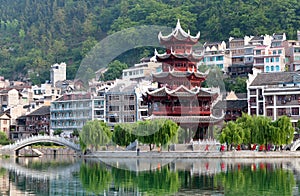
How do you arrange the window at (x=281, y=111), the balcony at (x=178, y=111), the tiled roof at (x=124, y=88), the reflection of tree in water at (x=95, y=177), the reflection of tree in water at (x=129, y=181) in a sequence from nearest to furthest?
→ the reflection of tree in water at (x=129, y=181) < the reflection of tree in water at (x=95, y=177) < the balcony at (x=178, y=111) < the window at (x=281, y=111) < the tiled roof at (x=124, y=88)

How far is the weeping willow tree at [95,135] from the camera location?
7231 cm

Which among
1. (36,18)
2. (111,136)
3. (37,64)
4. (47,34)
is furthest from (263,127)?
(36,18)

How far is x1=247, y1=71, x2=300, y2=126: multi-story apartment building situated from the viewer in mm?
76875

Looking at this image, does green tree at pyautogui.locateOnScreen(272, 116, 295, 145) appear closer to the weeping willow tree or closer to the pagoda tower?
the pagoda tower

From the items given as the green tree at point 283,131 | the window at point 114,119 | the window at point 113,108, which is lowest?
the green tree at point 283,131

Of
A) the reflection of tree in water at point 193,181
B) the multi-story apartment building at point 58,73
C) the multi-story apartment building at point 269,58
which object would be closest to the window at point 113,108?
the multi-story apartment building at point 269,58

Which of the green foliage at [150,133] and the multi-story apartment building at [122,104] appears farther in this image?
the multi-story apartment building at [122,104]

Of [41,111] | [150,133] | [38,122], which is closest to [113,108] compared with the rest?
[38,122]

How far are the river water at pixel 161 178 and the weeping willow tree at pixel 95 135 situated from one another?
9.13 metres

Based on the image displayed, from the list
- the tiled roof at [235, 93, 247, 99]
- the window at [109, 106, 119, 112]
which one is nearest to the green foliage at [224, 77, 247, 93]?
the tiled roof at [235, 93, 247, 99]

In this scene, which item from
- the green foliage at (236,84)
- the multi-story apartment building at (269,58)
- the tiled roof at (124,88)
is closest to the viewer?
the tiled roof at (124,88)

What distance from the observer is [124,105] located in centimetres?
8975

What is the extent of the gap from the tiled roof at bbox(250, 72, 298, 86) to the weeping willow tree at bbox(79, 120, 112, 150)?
18509 mm

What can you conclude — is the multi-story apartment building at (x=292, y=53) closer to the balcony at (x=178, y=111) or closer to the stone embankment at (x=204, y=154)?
the balcony at (x=178, y=111)
